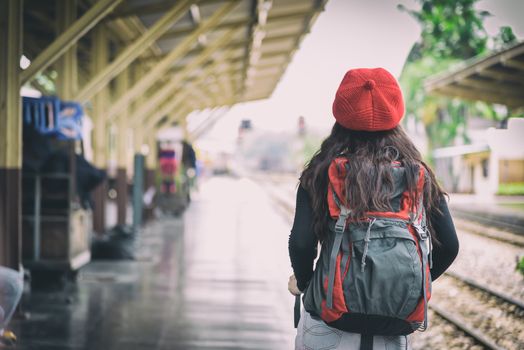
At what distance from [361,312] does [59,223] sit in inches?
229

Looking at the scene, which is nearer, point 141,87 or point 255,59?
point 141,87

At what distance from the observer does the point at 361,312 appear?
1914 mm

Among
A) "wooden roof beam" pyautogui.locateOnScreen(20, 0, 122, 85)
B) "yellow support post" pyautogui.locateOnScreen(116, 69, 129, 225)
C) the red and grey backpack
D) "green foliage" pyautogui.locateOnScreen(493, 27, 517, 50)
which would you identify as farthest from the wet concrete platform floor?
"green foliage" pyautogui.locateOnScreen(493, 27, 517, 50)

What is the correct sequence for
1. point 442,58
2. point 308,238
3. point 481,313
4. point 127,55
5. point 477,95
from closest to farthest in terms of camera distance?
point 308,238, point 481,313, point 127,55, point 477,95, point 442,58

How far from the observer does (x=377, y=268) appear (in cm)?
187

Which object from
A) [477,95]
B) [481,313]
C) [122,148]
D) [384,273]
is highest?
[477,95]

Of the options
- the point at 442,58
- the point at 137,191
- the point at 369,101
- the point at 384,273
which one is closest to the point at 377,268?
the point at 384,273

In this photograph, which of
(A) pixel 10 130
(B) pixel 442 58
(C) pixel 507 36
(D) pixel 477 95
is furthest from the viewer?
(B) pixel 442 58

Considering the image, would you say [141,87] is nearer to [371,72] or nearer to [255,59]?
[255,59]

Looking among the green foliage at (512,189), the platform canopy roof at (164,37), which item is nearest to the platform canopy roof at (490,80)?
the platform canopy roof at (164,37)

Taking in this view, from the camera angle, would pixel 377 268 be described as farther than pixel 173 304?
No

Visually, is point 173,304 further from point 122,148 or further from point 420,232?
point 122,148

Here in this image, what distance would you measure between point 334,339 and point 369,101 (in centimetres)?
74

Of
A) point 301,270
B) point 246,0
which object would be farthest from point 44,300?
point 246,0
